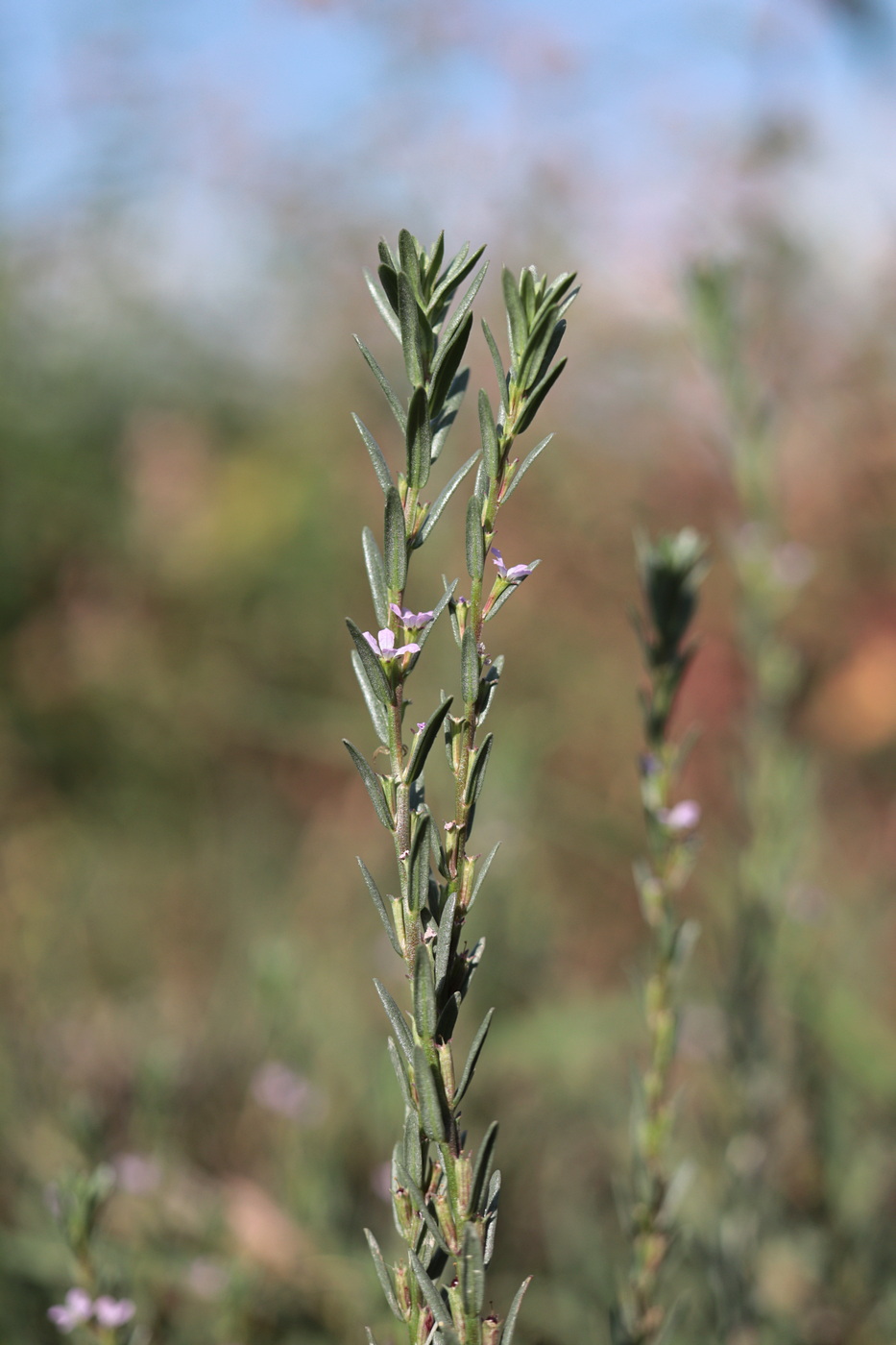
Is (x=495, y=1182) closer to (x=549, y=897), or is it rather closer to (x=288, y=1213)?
(x=288, y=1213)

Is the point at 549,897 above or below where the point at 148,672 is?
below

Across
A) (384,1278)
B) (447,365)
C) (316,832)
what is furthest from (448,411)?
(316,832)

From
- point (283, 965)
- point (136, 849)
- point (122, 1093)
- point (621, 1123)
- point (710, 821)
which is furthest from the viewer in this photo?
point (136, 849)

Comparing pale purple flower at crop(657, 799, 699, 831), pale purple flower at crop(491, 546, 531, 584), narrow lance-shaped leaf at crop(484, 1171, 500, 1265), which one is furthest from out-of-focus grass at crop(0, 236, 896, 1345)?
pale purple flower at crop(491, 546, 531, 584)

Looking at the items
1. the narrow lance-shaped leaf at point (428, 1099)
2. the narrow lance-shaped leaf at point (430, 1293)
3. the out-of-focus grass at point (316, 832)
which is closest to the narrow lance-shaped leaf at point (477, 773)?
the narrow lance-shaped leaf at point (428, 1099)

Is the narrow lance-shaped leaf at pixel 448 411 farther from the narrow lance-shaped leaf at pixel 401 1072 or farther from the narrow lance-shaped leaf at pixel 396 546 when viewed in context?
the narrow lance-shaped leaf at pixel 401 1072

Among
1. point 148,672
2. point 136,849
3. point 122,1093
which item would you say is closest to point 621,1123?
point 122,1093

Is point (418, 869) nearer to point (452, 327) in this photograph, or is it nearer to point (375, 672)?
point (375, 672)

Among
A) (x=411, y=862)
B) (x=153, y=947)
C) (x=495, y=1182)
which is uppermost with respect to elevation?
(x=153, y=947)
